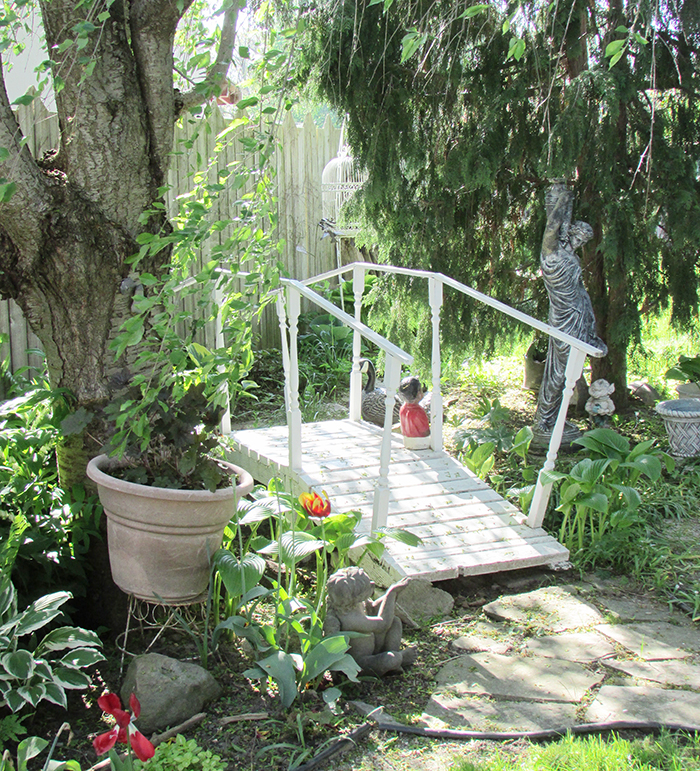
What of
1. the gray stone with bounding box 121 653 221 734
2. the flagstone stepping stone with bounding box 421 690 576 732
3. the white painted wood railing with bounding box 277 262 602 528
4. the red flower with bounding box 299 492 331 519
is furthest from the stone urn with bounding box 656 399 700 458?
the gray stone with bounding box 121 653 221 734

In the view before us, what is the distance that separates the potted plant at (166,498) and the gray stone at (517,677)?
96 centimetres

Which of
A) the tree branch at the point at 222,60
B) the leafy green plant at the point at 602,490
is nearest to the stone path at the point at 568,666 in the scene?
the leafy green plant at the point at 602,490

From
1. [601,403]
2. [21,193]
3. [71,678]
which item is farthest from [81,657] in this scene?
[601,403]

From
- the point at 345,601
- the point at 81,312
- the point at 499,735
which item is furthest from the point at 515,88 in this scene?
the point at 499,735

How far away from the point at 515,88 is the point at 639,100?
2.73ft

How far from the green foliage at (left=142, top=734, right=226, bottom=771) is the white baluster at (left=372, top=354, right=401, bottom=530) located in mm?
1289

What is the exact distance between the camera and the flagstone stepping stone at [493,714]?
238 centimetres

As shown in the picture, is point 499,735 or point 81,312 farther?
point 81,312

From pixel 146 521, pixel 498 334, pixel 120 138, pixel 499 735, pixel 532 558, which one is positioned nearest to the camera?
pixel 499 735

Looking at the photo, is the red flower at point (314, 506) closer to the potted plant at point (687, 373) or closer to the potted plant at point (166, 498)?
the potted plant at point (166, 498)

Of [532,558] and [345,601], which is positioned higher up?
[345,601]

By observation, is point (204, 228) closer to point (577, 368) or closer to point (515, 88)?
point (577, 368)

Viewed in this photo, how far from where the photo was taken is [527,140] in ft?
16.2

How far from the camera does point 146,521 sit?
103 inches
